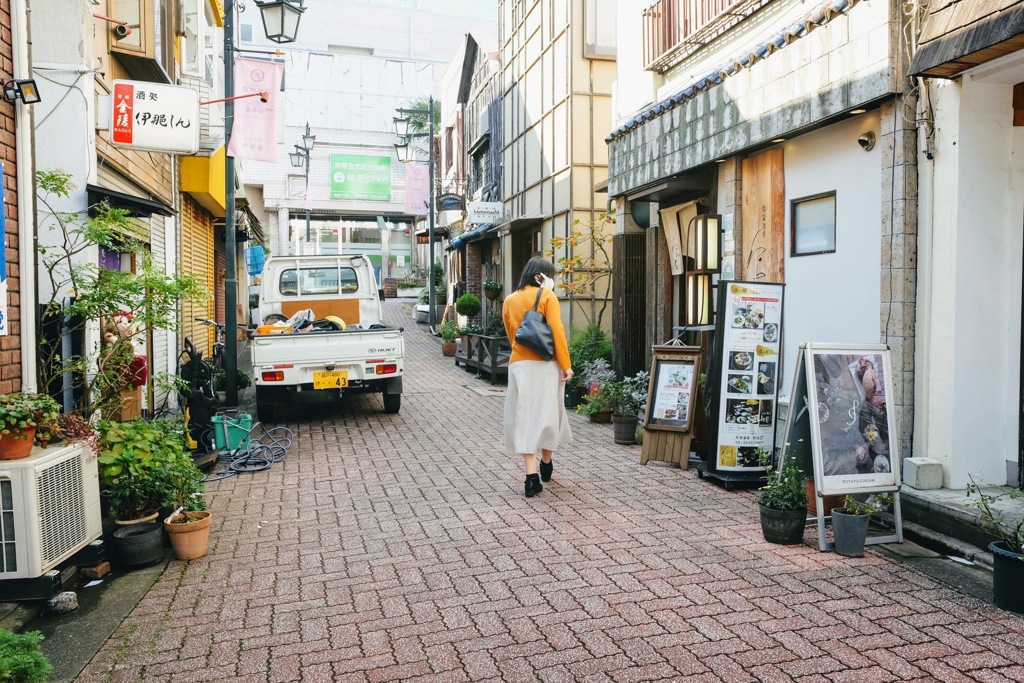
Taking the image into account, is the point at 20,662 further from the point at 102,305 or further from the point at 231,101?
the point at 231,101

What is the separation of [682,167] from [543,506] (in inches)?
192

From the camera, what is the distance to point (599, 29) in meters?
15.4

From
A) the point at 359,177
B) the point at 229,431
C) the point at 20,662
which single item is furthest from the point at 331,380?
the point at 359,177

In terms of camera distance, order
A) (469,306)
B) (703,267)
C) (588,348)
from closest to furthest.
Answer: (703,267) < (588,348) < (469,306)

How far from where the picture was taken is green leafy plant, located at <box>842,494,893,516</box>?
539 cm

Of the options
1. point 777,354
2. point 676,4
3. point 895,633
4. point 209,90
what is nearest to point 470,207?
point 209,90

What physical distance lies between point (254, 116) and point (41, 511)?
805 centimetres

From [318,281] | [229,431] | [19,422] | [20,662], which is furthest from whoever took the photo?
[318,281]

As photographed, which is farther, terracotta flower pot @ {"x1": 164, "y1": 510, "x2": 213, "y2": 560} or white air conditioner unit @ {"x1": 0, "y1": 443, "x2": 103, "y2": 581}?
terracotta flower pot @ {"x1": 164, "y1": 510, "x2": 213, "y2": 560}

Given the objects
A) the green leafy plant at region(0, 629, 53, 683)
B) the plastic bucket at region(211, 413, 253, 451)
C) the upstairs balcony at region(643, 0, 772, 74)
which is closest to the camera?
the green leafy plant at region(0, 629, 53, 683)

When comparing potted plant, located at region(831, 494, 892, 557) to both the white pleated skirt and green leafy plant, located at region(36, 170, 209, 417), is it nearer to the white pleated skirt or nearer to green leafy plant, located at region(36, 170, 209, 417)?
the white pleated skirt

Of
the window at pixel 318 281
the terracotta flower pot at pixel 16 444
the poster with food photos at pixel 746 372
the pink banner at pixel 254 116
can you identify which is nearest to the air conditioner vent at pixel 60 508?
the terracotta flower pot at pixel 16 444

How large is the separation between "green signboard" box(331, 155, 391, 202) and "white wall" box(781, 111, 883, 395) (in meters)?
25.7

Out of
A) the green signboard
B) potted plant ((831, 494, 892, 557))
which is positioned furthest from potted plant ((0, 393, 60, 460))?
the green signboard
